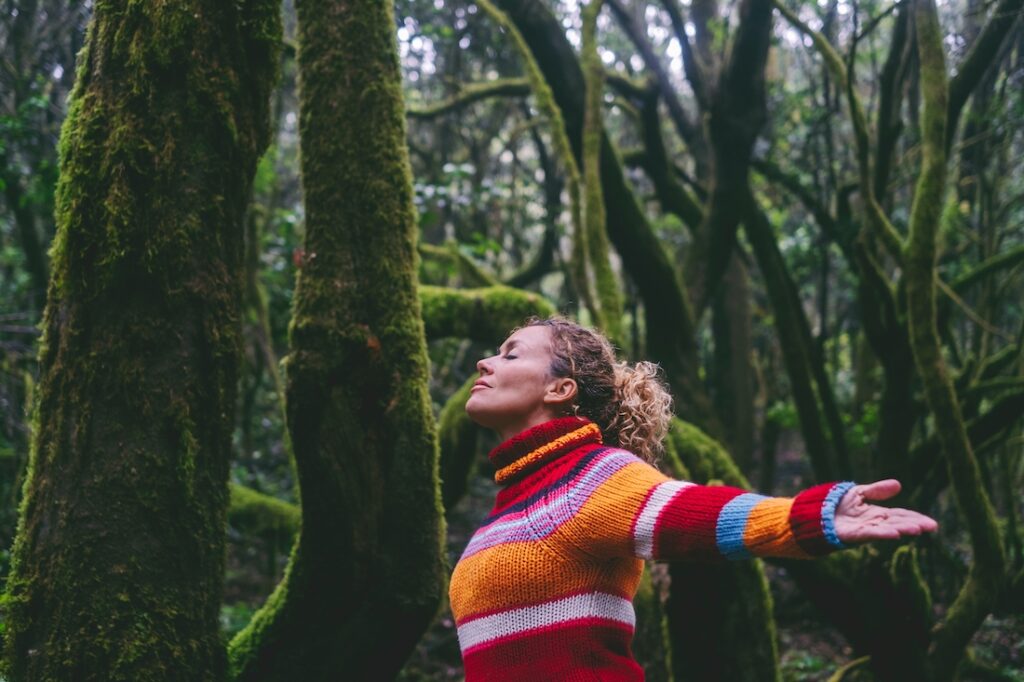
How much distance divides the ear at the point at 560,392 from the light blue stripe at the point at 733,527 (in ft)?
2.31

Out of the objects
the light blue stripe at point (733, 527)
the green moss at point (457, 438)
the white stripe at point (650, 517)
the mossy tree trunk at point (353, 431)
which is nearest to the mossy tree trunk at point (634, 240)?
the green moss at point (457, 438)

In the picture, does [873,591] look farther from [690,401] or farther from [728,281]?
[728,281]

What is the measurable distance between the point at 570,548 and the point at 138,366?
3.66 feet

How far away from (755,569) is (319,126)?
308cm

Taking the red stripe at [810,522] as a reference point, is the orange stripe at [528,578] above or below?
below

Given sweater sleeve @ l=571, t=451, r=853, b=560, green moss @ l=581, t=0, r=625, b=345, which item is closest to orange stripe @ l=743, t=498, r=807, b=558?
sweater sleeve @ l=571, t=451, r=853, b=560

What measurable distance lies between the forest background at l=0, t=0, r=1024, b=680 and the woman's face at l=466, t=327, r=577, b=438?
301 millimetres

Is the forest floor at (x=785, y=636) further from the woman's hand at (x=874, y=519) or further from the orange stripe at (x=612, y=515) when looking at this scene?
the woman's hand at (x=874, y=519)

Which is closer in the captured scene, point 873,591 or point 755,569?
point 755,569

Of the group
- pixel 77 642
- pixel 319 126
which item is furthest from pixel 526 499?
pixel 319 126

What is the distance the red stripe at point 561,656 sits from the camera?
79.0 inches

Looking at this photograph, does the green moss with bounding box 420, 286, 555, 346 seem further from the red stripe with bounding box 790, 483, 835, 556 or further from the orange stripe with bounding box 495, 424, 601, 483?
the red stripe with bounding box 790, 483, 835, 556

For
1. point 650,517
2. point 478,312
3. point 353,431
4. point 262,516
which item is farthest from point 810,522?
point 262,516

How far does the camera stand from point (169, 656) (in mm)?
1992
